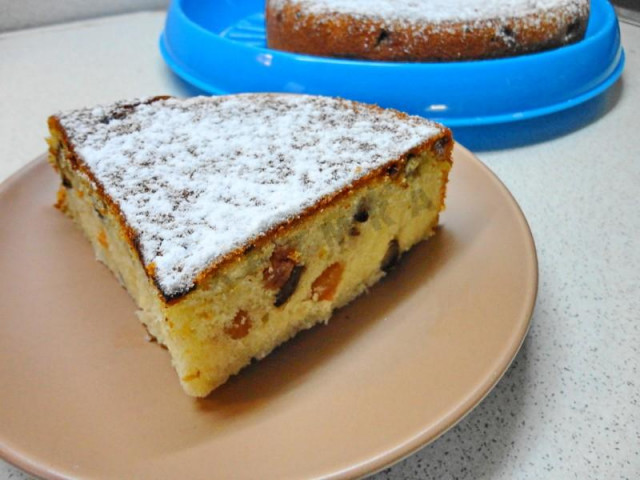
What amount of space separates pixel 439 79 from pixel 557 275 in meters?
0.58

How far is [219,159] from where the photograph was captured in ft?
3.04

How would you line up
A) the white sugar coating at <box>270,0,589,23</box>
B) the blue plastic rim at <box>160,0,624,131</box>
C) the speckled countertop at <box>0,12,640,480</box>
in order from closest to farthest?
the speckled countertop at <box>0,12,640,480</box>, the blue plastic rim at <box>160,0,624,131</box>, the white sugar coating at <box>270,0,589,23</box>

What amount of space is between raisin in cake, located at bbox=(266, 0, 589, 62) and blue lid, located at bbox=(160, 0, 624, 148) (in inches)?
3.4

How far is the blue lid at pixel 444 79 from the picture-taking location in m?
1.35

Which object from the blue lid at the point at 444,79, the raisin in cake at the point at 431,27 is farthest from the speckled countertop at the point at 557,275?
the raisin in cake at the point at 431,27

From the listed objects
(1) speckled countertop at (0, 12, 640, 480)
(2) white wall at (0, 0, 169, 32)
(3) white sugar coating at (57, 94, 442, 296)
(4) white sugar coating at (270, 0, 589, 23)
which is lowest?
(1) speckled countertop at (0, 12, 640, 480)

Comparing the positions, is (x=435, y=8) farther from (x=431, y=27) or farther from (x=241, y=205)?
(x=241, y=205)

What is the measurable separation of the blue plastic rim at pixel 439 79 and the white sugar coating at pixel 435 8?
146 mm

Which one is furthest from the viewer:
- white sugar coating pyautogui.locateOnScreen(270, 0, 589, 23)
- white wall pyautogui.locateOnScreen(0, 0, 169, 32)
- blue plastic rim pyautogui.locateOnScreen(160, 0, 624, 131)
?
white wall pyautogui.locateOnScreen(0, 0, 169, 32)

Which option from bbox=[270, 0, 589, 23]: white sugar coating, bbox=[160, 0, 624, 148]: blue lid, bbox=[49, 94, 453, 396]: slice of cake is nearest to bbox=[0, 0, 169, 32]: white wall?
bbox=[160, 0, 624, 148]: blue lid

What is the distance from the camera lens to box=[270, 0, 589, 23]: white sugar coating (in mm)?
1455

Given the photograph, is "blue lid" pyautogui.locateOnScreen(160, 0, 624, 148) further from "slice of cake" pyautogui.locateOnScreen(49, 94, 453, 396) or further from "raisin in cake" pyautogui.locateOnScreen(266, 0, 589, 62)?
"slice of cake" pyautogui.locateOnScreen(49, 94, 453, 396)

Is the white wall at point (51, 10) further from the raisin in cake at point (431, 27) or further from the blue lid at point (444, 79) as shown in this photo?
the raisin in cake at point (431, 27)

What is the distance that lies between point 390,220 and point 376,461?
0.46m
